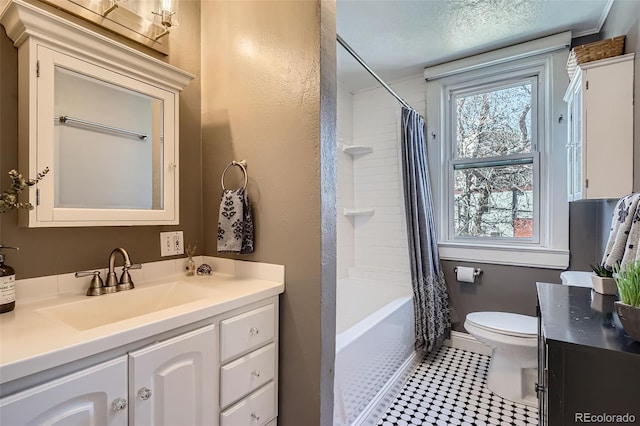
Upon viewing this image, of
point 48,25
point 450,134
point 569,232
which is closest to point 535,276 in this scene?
point 569,232

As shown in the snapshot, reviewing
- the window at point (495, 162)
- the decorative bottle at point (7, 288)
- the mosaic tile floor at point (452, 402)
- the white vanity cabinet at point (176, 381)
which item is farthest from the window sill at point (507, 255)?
the decorative bottle at point (7, 288)

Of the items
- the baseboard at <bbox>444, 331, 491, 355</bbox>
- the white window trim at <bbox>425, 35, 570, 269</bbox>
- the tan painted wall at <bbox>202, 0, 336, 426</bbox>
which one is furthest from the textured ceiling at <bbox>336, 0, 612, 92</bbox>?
the baseboard at <bbox>444, 331, 491, 355</bbox>

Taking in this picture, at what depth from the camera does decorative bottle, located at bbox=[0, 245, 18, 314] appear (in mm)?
919

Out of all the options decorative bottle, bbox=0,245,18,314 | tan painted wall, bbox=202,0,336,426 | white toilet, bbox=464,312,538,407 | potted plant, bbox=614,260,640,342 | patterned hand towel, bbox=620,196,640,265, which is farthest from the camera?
white toilet, bbox=464,312,538,407

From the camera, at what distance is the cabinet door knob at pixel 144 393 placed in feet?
2.80

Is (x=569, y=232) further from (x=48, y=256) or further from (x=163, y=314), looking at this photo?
(x=48, y=256)

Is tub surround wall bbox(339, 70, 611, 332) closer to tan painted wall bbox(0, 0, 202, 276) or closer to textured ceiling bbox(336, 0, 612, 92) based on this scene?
textured ceiling bbox(336, 0, 612, 92)

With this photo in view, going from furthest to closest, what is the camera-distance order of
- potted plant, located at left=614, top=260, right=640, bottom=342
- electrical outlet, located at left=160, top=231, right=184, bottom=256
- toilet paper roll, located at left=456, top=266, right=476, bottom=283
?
toilet paper roll, located at left=456, top=266, right=476, bottom=283 → electrical outlet, located at left=160, top=231, right=184, bottom=256 → potted plant, located at left=614, top=260, right=640, bottom=342

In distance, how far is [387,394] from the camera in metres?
1.96

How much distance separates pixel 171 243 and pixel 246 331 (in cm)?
64

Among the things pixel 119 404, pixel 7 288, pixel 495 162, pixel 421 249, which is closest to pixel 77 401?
pixel 119 404

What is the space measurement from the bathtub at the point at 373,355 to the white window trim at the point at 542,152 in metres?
0.75

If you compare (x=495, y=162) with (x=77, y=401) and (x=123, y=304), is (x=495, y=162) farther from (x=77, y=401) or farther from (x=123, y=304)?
(x=77, y=401)

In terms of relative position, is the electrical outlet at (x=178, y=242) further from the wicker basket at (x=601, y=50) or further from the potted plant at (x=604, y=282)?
the wicker basket at (x=601, y=50)
